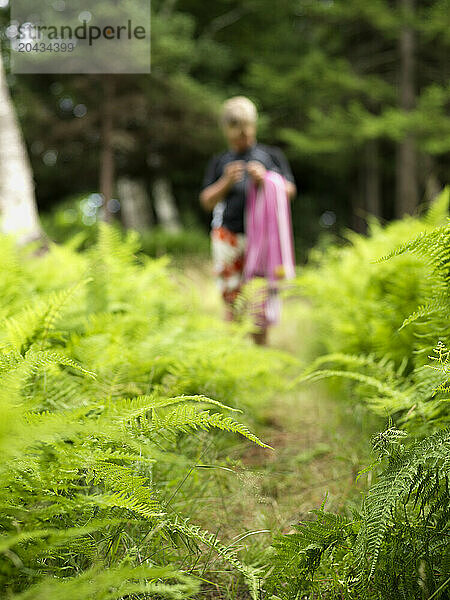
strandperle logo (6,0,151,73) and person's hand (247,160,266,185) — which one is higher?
strandperle logo (6,0,151,73)

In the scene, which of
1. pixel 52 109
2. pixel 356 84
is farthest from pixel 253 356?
pixel 356 84

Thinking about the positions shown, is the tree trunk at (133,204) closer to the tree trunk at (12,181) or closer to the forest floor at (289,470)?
the tree trunk at (12,181)

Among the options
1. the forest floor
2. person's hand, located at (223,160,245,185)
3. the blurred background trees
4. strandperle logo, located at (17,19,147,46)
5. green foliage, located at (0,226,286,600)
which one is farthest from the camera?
the blurred background trees

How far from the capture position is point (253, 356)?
2664mm

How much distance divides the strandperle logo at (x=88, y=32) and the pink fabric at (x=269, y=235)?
5.89m

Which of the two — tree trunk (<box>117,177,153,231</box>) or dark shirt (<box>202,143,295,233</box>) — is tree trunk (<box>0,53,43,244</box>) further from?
tree trunk (<box>117,177,153,231</box>)

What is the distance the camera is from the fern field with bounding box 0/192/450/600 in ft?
3.93

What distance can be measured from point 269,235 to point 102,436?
2684mm

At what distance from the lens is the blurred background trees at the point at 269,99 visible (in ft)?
33.4

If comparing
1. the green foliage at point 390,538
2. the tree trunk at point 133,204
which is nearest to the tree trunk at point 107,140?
the tree trunk at point 133,204

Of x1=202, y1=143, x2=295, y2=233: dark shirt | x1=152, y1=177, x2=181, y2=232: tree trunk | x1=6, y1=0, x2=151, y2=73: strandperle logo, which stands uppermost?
x1=6, y1=0, x2=151, y2=73: strandperle logo

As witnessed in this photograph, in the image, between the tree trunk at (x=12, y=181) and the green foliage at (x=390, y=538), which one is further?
the tree trunk at (x=12, y=181)

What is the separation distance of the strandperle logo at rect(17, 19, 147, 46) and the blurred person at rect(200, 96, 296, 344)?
5.42 m

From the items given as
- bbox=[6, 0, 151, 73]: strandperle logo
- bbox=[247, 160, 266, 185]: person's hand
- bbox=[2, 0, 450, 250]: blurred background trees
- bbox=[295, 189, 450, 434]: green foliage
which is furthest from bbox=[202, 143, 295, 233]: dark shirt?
bbox=[6, 0, 151, 73]: strandperle logo
